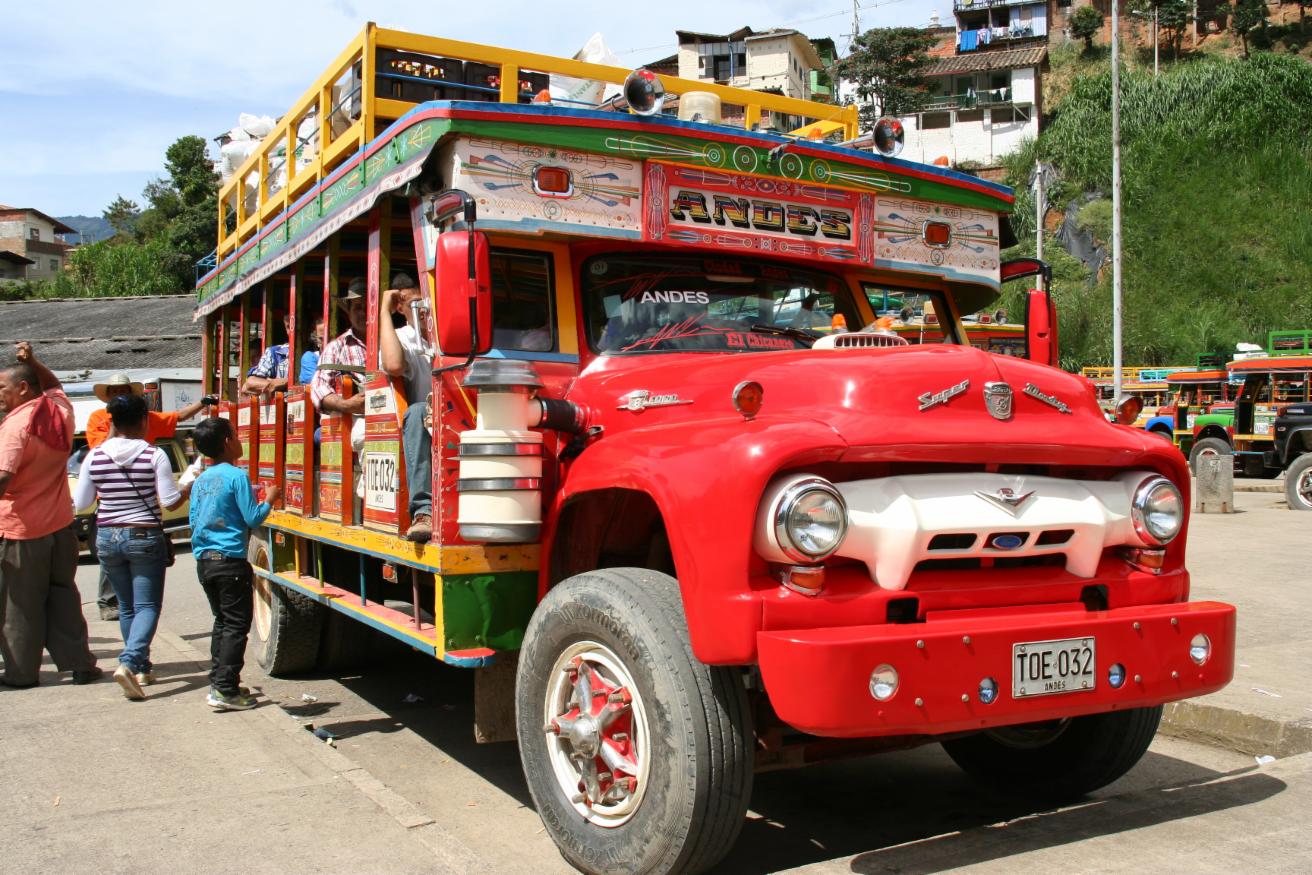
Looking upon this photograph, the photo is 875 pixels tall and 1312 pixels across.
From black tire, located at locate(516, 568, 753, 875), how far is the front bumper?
271mm

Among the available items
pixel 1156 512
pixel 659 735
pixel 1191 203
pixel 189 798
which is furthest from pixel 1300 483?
pixel 1191 203

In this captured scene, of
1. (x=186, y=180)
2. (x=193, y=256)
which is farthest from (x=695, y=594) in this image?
(x=186, y=180)

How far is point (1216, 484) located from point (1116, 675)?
49.8 ft

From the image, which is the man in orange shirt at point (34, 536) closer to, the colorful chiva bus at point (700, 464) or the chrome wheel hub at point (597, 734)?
the colorful chiva bus at point (700, 464)

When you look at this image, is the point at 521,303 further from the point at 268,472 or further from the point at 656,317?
the point at 268,472

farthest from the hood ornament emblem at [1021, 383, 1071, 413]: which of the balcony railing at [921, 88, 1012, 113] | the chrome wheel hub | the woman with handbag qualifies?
the balcony railing at [921, 88, 1012, 113]

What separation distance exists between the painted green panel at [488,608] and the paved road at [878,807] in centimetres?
70

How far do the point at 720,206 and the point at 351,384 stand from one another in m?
2.09

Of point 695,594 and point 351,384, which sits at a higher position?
point 351,384

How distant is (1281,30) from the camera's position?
223 ft

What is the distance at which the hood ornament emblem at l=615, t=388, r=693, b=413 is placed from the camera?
13.5 ft

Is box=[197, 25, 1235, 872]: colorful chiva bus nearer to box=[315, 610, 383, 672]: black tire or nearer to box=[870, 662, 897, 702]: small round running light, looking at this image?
box=[870, 662, 897, 702]: small round running light

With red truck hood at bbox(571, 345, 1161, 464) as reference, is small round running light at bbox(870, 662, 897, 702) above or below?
below

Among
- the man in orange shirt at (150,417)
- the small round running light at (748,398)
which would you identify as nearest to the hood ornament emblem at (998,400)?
the small round running light at (748,398)
